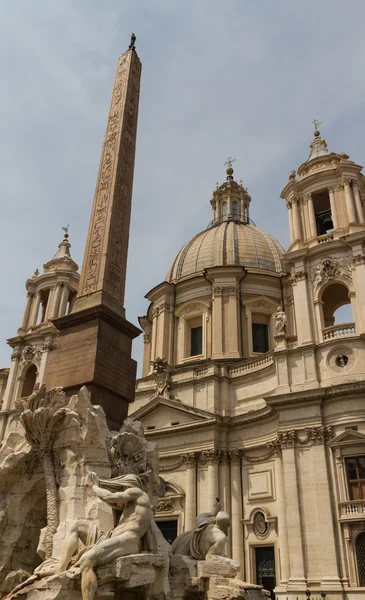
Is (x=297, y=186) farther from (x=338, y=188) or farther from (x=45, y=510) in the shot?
(x=45, y=510)

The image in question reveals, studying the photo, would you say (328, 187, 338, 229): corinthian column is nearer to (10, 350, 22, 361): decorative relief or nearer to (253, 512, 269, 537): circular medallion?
(253, 512, 269, 537): circular medallion

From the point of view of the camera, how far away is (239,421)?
26.0 m

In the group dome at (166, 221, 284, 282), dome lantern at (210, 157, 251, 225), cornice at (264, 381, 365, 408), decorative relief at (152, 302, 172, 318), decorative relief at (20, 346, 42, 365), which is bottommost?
cornice at (264, 381, 365, 408)

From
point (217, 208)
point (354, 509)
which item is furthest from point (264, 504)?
point (217, 208)

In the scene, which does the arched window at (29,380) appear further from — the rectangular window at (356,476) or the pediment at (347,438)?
the rectangular window at (356,476)

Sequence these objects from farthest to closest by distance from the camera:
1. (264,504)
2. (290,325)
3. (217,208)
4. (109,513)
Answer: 1. (217,208)
2. (290,325)
3. (264,504)
4. (109,513)

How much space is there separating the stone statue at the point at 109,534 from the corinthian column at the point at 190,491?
1851 cm

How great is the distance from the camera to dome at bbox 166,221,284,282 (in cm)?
3544

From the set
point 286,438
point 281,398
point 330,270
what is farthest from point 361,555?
point 330,270

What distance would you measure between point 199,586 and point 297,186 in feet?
79.1

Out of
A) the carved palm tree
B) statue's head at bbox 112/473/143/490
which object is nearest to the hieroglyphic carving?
the carved palm tree

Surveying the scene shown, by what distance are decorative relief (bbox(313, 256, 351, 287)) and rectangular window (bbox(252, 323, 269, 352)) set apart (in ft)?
24.9

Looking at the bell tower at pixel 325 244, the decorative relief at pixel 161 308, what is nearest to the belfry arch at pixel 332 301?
the bell tower at pixel 325 244

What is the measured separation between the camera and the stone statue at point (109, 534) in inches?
261
